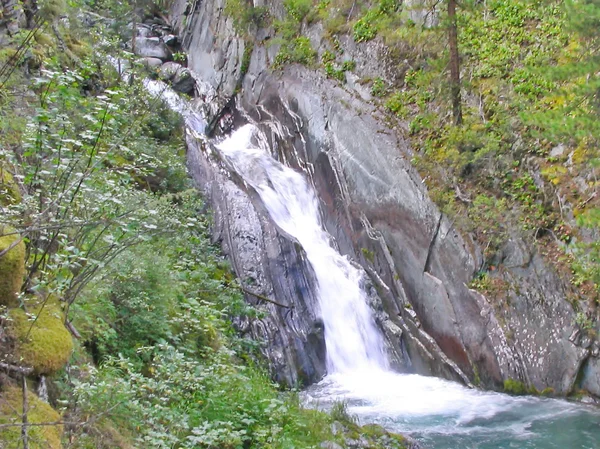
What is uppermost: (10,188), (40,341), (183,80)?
(183,80)

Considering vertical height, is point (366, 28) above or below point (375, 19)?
below

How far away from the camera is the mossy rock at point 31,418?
3.27 m

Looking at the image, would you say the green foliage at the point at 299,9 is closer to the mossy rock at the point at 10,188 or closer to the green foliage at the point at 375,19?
the green foliage at the point at 375,19

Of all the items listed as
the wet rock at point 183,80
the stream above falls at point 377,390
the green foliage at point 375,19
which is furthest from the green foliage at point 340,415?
the wet rock at point 183,80

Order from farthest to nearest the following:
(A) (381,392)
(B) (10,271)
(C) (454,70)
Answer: (C) (454,70), (A) (381,392), (B) (10,271)

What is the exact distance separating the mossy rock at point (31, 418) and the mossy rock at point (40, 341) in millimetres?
235

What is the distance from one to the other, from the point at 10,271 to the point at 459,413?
7.49m

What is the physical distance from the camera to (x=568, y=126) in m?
7.95

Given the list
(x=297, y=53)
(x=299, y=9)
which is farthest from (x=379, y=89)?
(x=299, y=9)

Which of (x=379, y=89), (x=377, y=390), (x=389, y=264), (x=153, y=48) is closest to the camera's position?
(x=377, y=390)

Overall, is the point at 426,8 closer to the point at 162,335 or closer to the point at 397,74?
the point at 397,74

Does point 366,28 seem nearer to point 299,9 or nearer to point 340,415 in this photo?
point 299,9

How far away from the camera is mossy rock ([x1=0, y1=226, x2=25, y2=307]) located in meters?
3.96

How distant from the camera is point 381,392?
978 cm
